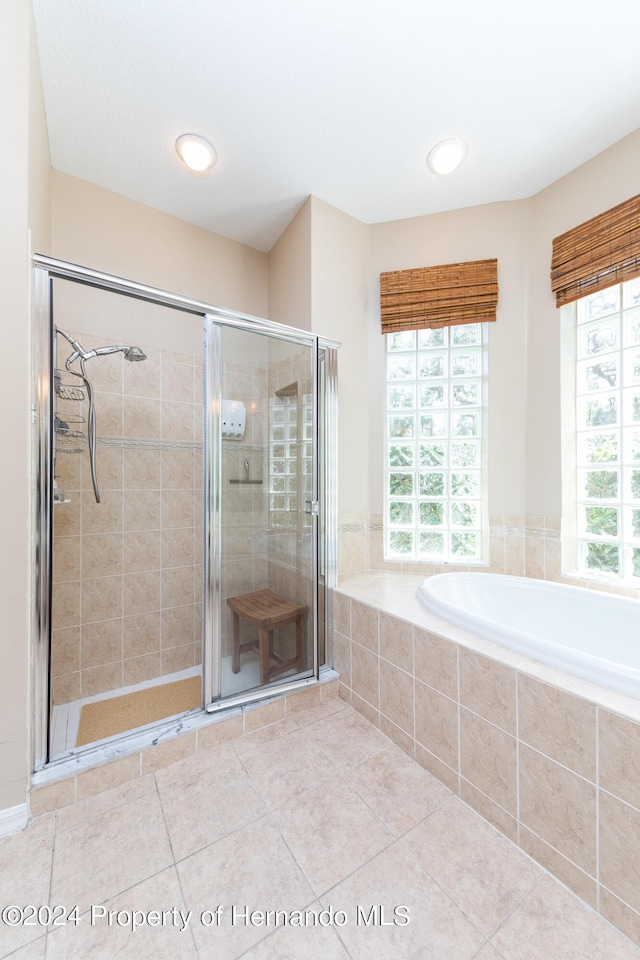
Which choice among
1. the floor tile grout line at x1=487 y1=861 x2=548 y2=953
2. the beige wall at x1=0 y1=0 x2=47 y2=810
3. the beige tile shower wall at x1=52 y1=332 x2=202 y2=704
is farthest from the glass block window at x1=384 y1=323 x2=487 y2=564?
the beige wall at x1=0 y1=0 x2=47 y2=810

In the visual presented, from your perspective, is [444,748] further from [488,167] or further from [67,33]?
[67,33]

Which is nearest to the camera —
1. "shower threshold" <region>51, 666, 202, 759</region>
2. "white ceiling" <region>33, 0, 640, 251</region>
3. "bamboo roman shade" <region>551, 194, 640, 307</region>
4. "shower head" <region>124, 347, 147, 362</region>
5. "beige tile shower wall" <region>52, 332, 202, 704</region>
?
"white ceiling" <region>33, 0, 640, 251</region>

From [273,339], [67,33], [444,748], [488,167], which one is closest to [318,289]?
[273,339]

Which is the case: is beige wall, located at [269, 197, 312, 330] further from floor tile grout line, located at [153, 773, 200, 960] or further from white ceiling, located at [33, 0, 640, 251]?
floor tile grout line, located at [153, 773, 200, 960]

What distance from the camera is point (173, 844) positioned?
1163mm

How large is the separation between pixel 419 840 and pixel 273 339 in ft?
6.47

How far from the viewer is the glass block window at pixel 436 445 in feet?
7.67

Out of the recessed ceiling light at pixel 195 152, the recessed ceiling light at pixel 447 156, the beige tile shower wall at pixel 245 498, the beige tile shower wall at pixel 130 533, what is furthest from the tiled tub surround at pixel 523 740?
the recessed ceiling light at pixel 195 152

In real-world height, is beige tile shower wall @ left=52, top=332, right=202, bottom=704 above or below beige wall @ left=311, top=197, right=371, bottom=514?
below

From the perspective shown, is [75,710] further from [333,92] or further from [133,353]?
[333,92]

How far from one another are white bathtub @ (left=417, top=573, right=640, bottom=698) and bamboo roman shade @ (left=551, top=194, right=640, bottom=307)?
1515mm

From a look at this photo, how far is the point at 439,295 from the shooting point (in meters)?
2.28

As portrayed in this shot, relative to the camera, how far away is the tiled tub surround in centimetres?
95

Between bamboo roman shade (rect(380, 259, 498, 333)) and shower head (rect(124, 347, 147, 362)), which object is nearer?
shower head (rect(124, 347, 147, 362))
